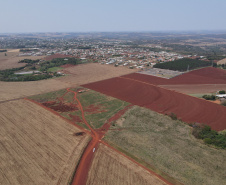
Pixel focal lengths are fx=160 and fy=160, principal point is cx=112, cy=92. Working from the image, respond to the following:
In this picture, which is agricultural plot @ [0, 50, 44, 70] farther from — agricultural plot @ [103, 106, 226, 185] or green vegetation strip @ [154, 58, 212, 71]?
agricultural plot @ [103, 106, 226, 185]

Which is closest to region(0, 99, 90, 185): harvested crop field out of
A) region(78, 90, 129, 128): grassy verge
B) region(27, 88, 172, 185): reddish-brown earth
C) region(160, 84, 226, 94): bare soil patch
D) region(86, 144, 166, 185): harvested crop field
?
region(27, 88, 172, 185): reddish-brown earth

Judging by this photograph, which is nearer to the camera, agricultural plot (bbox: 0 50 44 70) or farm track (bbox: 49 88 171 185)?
farm track (bbox: 49 88 171 185)

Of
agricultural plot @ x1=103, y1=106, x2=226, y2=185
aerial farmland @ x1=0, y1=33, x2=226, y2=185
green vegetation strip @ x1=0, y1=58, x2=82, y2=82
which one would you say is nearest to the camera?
aerial farmland @ x1=0, y1=33, x2=226, y2=185

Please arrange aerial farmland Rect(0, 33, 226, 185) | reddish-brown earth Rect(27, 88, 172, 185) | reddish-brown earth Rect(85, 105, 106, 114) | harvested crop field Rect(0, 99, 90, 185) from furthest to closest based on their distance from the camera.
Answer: reddish-brown earth Rect(85, 105, 106, 114), aerial farmland Rect(0, 33, 226, 185), reddish-brown earth Rect(27, 88, 172, 185), harvested crop field Rect(0, 99, 90, 185)

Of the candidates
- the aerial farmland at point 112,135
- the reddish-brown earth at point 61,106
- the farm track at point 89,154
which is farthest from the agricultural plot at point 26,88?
the farm track at point 89,154

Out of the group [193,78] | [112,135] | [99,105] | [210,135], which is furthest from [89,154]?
[193,78]

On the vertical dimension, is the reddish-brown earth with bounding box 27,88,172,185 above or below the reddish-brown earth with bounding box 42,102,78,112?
below
